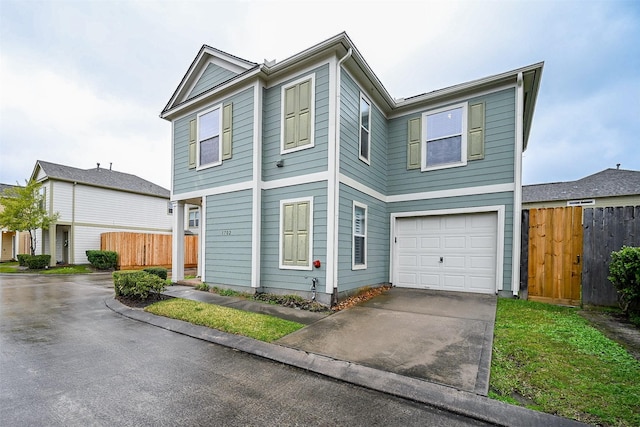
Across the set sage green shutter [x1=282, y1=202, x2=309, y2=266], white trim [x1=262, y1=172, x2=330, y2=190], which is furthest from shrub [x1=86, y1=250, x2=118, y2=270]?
sage green shutter [x1=282, y1=202, x2=309, y2=266]

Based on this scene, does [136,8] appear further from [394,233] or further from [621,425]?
[621,425]

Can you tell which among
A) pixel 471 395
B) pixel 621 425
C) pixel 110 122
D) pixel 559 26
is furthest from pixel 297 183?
pixel 110 122

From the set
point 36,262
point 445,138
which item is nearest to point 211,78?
point 445,138

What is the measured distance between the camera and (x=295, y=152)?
7.20 meters

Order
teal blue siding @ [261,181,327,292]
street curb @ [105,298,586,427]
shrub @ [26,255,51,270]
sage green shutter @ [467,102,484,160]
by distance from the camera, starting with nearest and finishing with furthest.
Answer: street curb @ [105,298,586,427], teal blue siding @ [261,181,327,292], sage green shutter @ [467,102,484,160], shrub @ [26,255,51,270]

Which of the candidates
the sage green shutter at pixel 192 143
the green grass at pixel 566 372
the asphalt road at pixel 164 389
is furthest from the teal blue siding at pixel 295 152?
the green grass at pixel 566 372

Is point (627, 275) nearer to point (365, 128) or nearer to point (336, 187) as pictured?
point (336, 187)

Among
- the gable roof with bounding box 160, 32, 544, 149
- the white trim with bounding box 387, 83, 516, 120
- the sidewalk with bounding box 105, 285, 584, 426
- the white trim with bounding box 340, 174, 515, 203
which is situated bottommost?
the sidewalk with bounding box 105, 285, 584, 426

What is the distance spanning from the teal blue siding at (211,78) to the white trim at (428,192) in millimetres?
4978

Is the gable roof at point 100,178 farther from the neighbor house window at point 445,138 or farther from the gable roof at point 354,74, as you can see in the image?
the neighbor house window at point 445,138

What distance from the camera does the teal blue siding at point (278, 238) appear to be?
660cm

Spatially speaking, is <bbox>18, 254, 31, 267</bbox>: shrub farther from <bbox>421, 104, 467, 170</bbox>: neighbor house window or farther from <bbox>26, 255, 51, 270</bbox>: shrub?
<bbox>421, 104, 467, 170</bbox>: neighbor house window

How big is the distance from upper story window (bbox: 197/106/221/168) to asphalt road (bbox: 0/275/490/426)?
18.3 feet

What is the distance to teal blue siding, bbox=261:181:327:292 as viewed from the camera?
6598 millimetres
